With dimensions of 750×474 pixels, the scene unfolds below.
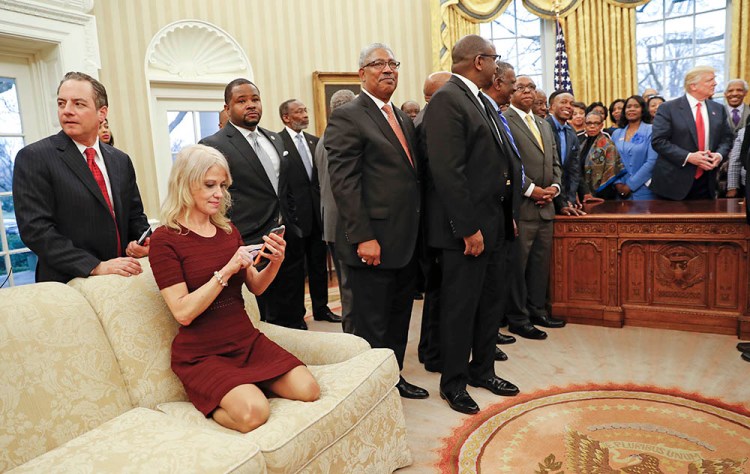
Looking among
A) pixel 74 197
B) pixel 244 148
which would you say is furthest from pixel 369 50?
pixel 74 197

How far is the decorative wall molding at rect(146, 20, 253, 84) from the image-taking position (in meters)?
5.54

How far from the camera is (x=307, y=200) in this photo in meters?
4.29

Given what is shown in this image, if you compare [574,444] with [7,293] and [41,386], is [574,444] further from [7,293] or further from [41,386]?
[7,293]

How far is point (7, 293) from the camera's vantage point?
1.82m

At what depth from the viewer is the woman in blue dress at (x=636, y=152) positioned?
4.89 m

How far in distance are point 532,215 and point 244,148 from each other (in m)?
1.96

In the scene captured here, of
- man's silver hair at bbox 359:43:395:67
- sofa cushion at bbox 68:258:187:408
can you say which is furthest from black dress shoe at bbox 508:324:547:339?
sofa cushion at bbox 68:258:187:408

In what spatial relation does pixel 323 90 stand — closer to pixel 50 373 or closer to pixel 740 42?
pixel 740 42

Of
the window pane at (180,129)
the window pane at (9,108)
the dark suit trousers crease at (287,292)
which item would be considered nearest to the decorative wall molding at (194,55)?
the window pane at (180,129)

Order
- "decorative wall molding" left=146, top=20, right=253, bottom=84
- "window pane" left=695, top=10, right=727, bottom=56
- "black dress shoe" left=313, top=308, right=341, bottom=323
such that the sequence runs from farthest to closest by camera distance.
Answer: "window pane" left=695, top=10, right=727, bottom=56, "decorative wall molding" left=146, top=20, right=253, bottom=84, "black dress shoe" left=313, top=308, right=341, bottom=323

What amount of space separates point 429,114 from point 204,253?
1.25 m

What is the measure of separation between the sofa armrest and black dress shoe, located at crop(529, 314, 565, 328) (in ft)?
7.12

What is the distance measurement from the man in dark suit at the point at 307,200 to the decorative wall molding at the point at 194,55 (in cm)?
181

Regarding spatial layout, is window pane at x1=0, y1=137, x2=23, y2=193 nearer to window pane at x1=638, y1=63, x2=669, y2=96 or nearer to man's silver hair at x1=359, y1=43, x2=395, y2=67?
man's silver hair at x1=359, y1=43, x2=395, y2=67
